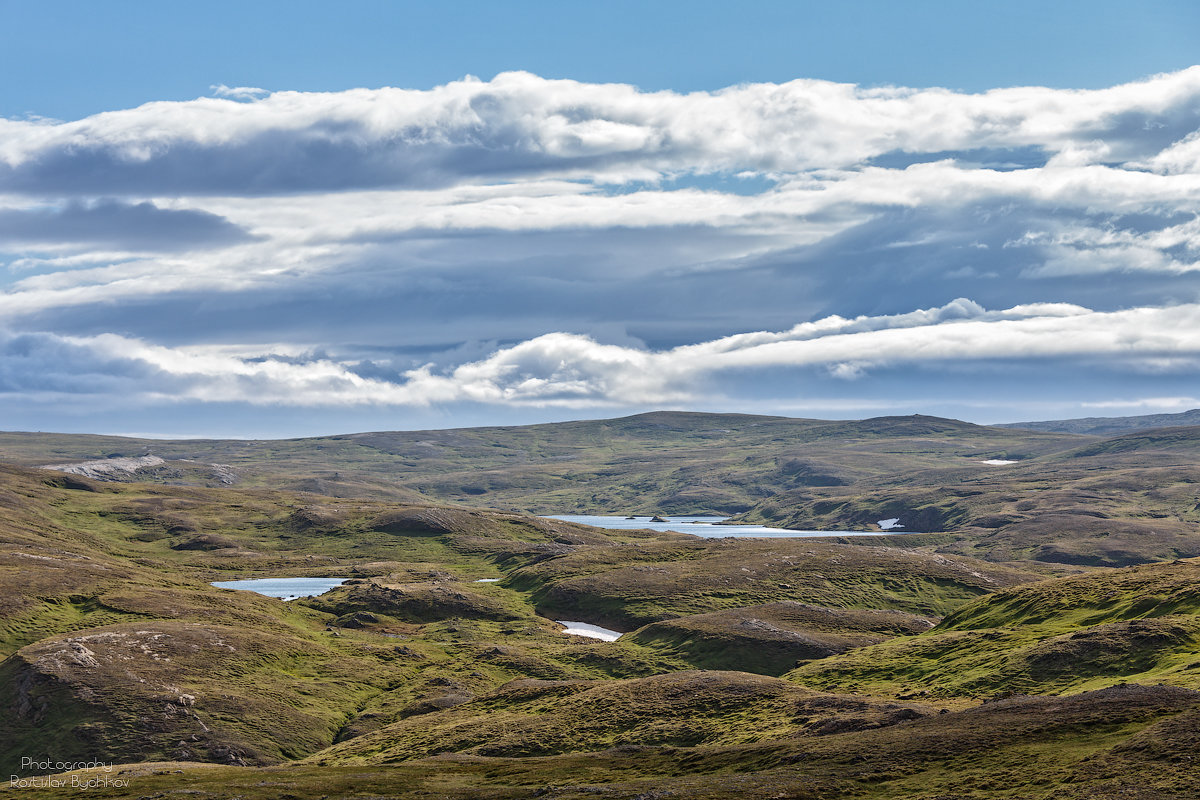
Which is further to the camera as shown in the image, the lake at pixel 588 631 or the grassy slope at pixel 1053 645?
the lake at pixel 588 631

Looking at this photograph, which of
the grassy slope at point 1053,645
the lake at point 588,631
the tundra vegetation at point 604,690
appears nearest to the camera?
the tundra vegetation at point 604,690

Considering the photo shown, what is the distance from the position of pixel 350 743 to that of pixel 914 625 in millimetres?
97026

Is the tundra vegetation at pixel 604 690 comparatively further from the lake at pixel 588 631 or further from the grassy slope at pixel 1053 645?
the lake at pixel 588 631

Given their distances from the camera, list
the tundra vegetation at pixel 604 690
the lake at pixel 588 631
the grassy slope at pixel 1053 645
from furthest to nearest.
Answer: the lake at pixel 588 631, the grassy slope at pixel 1053 645, the tundra vegetation at pixel 604 690

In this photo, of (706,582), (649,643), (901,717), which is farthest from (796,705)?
(706,582)

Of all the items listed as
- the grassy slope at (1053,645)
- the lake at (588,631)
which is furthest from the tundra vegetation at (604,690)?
the lake at (588,631)

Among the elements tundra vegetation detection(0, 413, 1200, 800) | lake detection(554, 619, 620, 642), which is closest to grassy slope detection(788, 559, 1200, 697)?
tundra vegetation detection(0, 413, 1200, 800)

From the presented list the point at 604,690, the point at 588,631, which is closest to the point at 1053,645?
the point at 604,690

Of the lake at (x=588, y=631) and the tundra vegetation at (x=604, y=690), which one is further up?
the tundra vegetation at (x=604, y=690)

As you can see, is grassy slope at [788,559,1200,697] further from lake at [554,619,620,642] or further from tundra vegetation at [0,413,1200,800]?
lake at [554,619,620,642]

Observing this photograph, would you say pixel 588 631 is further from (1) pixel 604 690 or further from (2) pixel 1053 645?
(2) pixel 1053 645

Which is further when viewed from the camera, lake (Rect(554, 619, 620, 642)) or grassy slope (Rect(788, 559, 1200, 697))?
lake (Rect(554, 619, 620, 642))

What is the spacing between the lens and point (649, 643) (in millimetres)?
151875

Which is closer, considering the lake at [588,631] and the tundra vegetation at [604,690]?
the tundra vegetation at [604,690]
